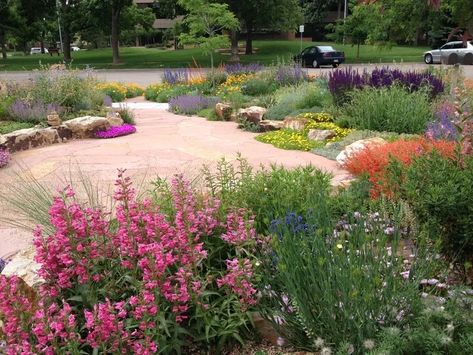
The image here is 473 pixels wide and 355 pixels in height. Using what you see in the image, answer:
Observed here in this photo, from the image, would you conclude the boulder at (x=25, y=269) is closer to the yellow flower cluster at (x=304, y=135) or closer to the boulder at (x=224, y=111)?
the yellow flower cluster at (x=304, y=135)

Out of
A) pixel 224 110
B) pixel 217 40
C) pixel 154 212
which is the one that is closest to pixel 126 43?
pixel 217 40

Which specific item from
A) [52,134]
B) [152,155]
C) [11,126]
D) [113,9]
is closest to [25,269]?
[152,155]

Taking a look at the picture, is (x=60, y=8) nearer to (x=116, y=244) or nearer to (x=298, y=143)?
(x=298, y=143)

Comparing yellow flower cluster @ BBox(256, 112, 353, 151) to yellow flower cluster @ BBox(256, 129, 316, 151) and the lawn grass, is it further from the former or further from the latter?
the lawn grass

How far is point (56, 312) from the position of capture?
2729 mm

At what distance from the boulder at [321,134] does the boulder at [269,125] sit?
59.6 inches

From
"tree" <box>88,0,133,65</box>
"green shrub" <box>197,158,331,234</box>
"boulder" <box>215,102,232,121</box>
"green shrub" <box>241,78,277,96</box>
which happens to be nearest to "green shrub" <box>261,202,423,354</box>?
"green shrub" <box>197,158,331,234</box>

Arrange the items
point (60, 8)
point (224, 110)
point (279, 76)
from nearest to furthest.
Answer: point (224, 110), point (279, 76), point (60, 8)

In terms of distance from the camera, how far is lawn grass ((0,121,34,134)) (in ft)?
33.5

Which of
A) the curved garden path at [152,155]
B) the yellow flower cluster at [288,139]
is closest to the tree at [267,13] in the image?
the curved garden path at [152,155]

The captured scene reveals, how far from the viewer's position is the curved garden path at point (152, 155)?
702cm

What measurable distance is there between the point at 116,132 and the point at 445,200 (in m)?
8.82

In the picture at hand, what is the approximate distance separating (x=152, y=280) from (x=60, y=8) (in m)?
43.6

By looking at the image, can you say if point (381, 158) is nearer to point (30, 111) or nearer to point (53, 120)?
point (53, 120)
